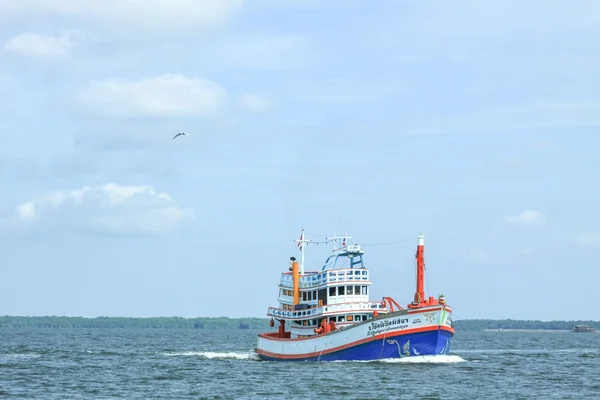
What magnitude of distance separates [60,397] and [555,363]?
48.9m

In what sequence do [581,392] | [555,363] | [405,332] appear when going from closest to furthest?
[581,392] < [405,332] < [555,363]

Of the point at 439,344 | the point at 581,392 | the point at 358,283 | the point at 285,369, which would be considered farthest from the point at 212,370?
the point at 581,392

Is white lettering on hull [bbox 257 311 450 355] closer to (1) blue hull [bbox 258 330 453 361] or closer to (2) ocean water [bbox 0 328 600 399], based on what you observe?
(1) blue hull [bbox 258 330 453 361]

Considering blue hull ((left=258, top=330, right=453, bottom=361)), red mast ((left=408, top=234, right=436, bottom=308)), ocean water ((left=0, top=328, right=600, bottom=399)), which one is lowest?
ocean water ((left=0, top=328, right=600, bottom=399))

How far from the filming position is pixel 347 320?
75188 millimetres

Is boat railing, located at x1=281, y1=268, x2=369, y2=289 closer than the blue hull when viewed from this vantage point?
No

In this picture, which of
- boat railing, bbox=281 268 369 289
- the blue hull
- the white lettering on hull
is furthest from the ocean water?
boat railing, bbox=281 268 369 289

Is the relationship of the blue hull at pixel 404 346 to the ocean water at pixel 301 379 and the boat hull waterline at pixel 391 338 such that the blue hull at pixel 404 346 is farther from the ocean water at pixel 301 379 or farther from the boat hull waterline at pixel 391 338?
the ocean water at pixel 301 379

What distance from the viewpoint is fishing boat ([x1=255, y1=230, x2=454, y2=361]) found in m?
69.0

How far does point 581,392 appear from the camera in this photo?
59000mm

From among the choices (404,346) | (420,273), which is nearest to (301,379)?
(404,346)

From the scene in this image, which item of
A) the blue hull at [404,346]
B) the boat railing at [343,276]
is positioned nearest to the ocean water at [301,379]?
the blue hull at [404,346]

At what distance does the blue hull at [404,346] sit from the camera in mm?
69125

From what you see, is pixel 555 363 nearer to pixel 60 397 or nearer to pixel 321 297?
pixel 321 297
